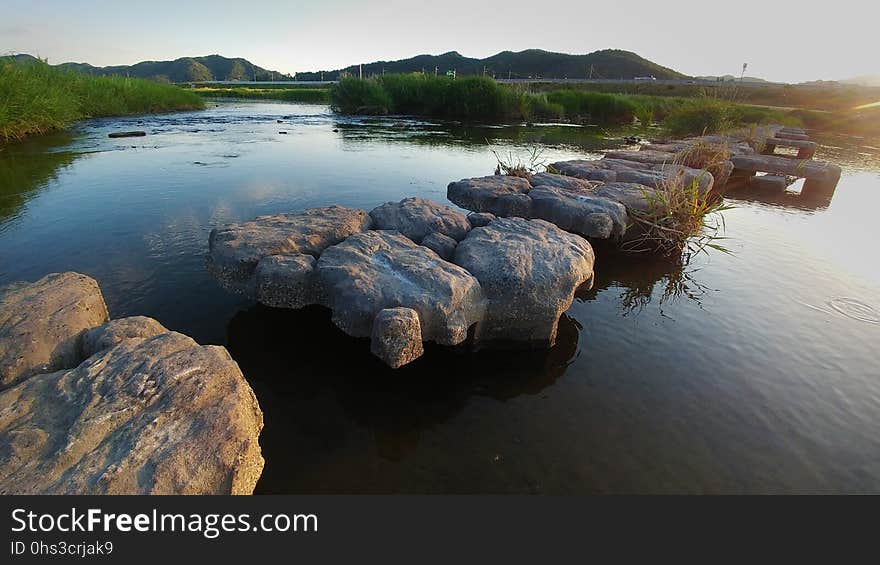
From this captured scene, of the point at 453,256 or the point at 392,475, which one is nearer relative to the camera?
the point at 392,475

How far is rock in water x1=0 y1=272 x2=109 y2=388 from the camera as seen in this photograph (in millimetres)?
2635

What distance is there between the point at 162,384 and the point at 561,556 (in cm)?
232

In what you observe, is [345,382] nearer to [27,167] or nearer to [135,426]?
[135,426]

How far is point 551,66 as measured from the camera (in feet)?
368

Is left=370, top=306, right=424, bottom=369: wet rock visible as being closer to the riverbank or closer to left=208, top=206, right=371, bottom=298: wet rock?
left=208, top=206, right=371, bottom=298: wet rock

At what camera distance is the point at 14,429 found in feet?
6.75

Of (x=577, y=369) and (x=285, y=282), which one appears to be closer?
(x=577, y=369)

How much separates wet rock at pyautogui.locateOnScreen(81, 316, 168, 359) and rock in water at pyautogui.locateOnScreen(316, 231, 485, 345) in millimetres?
1324

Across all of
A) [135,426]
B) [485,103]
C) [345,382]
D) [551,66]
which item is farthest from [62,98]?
[551,66]

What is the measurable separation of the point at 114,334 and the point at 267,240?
68.6 inches

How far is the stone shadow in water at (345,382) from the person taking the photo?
9.53ft

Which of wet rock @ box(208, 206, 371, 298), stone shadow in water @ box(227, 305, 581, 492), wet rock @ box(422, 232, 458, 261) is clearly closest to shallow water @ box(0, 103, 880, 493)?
stone shadow in water @ box(227, 305, 581, 492)

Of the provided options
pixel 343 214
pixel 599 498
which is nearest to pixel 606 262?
pixel 343 214

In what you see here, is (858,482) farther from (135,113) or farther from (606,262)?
(135,113)
